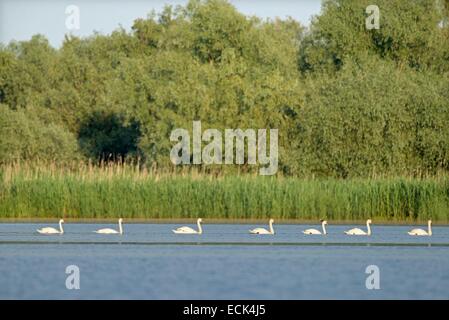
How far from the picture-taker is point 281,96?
62625mm

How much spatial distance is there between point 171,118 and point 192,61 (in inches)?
146

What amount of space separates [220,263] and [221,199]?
13.5 meters

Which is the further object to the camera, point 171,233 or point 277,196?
point 277,196

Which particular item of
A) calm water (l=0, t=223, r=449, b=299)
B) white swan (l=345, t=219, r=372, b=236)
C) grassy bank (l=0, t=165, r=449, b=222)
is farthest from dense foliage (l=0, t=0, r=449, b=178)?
white swan (l=345, t=219, r=372, b=236)

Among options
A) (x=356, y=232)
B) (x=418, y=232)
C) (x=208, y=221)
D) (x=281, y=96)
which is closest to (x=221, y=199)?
(x=208, y=221)

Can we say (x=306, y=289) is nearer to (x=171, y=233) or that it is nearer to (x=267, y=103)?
(x=171, y=233)

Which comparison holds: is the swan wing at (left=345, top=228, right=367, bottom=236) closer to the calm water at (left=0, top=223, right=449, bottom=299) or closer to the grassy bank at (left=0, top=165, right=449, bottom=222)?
the calm water at (left=0, top=223, right=449, bottom=299)

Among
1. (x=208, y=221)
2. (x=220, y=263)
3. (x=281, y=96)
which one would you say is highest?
(x=281, y=96)

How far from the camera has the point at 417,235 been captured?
41.6m

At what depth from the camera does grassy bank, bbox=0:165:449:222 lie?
47.2 m

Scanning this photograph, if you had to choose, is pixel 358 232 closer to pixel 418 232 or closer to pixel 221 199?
pixel 418 232
